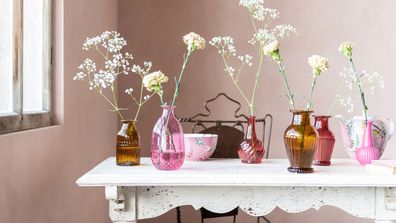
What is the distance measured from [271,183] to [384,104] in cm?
202

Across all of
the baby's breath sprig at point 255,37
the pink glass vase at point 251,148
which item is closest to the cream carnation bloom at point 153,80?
the baby's breath sprig at point 255,37

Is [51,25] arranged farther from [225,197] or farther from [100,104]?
[225,197]

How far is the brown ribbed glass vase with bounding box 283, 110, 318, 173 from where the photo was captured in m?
1.72

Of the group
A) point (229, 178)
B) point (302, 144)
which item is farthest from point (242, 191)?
point (302, 144)

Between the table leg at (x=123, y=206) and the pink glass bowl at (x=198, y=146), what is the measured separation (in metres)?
0.39

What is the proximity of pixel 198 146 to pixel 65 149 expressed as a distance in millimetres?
619

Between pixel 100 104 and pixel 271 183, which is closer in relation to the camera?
pixel 271 183

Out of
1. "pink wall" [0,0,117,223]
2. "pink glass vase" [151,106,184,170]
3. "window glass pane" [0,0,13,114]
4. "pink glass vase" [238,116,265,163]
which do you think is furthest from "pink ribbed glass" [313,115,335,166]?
"window glass pane" [0,0,13,114]

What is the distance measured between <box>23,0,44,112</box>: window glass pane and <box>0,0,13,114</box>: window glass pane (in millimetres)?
204

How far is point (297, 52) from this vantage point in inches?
133

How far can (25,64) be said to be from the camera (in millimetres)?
1979

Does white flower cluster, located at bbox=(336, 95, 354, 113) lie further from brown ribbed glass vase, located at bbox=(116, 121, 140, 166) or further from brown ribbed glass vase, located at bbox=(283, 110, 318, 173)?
brown ribbed glass vase, located at bbox=(116, 121, 140, 166)

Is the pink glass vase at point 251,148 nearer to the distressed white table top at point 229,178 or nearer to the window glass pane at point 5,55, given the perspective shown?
the distressed white table top at point 229,178

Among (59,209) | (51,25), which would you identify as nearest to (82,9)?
(51,25)
